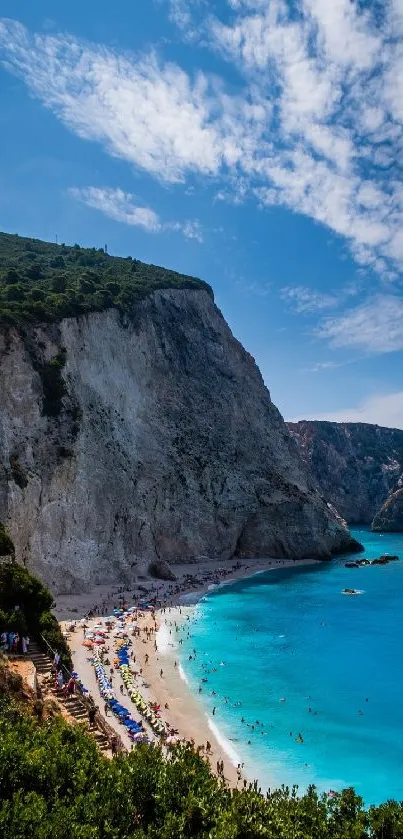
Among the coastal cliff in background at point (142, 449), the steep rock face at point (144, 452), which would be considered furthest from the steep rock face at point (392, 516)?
the steep rock face at point (144, 452)

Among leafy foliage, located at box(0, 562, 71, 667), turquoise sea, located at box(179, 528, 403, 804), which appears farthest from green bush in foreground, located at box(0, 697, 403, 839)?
turquoise sea, located at box(179, 528, 403, 804)

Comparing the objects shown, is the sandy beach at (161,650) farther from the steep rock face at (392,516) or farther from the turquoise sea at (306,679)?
the steep rock face at (392,516)

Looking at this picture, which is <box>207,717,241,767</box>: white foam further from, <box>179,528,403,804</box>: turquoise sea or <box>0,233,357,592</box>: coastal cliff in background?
<box>0,233,357,592</box>: coastal cliff in background

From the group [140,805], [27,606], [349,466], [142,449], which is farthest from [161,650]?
[349,466]

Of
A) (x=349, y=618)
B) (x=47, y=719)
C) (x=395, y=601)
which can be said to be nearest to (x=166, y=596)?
(x=349, y=618)

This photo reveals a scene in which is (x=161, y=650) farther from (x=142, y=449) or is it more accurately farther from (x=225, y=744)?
(x=142, y=449)
